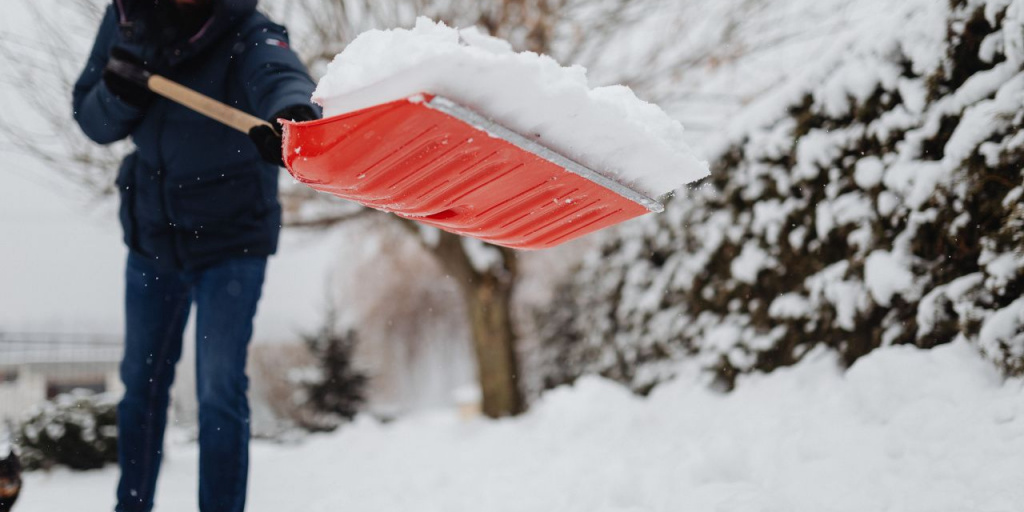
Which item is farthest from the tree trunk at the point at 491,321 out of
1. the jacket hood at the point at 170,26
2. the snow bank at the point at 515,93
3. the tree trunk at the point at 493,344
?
the snow bank at the point at 515,93

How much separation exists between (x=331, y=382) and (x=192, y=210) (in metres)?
7.96

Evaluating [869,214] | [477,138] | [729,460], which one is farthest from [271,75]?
[869,214]

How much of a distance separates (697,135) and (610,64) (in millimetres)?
1153

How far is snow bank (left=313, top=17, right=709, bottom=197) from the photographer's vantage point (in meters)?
1.12

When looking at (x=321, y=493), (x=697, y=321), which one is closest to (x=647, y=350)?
(x=697, y=321)

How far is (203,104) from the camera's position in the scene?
5.80ft

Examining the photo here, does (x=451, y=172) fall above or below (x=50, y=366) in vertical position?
below

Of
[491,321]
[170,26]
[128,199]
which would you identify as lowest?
[128,199]

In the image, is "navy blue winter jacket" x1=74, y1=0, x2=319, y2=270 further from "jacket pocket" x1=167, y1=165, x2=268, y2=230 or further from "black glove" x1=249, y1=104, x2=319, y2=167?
"black glove" x1=249, y1=104, x2=319, y2=167

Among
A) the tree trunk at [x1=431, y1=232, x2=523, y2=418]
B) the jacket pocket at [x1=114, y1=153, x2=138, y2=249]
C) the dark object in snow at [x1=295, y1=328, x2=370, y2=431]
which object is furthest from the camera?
the dark object in snow at [x1=295, y1=328, x2=370, y2=431]

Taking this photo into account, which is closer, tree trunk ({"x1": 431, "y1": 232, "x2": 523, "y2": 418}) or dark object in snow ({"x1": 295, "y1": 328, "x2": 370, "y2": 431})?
tree trunk ({"x1": 431, "y1": 232, "x2": 523, "y2": 418})

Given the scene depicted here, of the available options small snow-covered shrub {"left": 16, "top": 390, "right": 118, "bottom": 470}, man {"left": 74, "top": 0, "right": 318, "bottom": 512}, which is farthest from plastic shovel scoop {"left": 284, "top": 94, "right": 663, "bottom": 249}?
small snow-covered shrub {"left": 16, "top": 390, "right": 118, "bottom": 470}

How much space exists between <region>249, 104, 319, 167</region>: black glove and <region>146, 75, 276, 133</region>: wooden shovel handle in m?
0.08

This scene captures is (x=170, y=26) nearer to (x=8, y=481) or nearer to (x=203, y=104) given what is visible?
(x=203, y=104)
